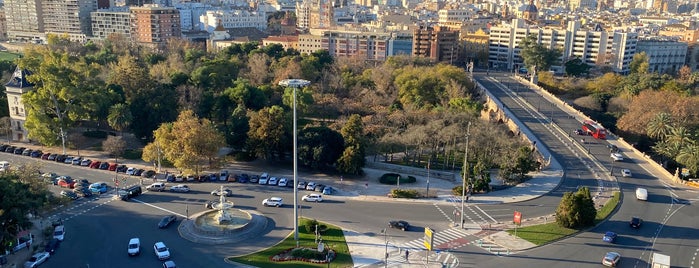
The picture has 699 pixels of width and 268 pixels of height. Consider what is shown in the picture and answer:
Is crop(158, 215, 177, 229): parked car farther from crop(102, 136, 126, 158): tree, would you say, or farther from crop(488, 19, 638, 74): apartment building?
crop(488, 19, 638, 74): apartment building

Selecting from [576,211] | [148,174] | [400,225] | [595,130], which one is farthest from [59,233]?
[595,130]

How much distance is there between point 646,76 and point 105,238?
86.3m

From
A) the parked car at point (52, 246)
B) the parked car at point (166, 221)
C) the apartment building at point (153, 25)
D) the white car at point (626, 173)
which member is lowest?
the parked car at point (52, 246)

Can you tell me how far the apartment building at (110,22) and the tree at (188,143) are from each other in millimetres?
118191

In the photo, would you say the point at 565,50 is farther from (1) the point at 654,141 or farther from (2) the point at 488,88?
(1) the point at 654,141

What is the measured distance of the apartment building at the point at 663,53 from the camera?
459 ft

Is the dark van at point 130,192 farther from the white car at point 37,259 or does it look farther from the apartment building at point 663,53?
the apartment building at point 663,53

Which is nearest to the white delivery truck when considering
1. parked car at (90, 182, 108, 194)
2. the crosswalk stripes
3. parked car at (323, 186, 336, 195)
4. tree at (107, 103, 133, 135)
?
the crosswalk stripes

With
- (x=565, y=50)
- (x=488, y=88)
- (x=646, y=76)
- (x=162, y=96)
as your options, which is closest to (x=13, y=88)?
Result: (x=162, y=96)

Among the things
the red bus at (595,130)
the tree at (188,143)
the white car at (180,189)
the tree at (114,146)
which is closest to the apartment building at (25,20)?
the tree at (114,146)

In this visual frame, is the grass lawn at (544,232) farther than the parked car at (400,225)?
No

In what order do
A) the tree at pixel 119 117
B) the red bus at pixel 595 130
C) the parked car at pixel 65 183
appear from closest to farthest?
the parked car at pixel 65 183
the tree at pixel 119 117
the red bus at pixel 595 130

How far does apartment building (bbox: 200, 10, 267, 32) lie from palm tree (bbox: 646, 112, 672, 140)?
5300 inches

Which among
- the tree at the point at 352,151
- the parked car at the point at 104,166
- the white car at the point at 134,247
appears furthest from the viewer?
the parked car at the point at 104,166
